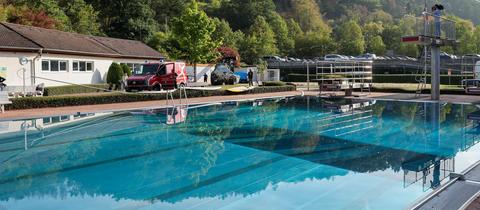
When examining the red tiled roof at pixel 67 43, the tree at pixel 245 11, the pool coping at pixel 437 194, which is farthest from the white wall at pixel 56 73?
the tree at pixel 245 11

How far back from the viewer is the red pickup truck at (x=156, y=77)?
79.7ft

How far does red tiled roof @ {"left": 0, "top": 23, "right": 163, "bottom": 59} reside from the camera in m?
25.1

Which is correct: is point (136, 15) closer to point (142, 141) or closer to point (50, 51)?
point (50, 51)

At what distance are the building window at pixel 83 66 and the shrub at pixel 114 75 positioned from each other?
4.24ft

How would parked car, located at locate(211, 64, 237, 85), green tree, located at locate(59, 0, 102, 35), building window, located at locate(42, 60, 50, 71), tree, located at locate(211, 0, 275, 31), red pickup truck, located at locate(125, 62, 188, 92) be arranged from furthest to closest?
tree, located at locate(211, 0, 275, 31) < green tree, located at locate(59, 0, 102, 35) < parked car, located at locate(211, 64, 237, 85) < building window, located at locate(42, 60, 50, 71) < red pickup truck, located at locate(125, 62, 188, 92)

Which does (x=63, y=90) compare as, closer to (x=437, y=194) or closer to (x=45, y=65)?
(x=45, y=65)

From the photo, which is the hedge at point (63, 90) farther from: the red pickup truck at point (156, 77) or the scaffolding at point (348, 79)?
the scaffolding at point (348, 79)

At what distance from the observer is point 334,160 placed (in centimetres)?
941

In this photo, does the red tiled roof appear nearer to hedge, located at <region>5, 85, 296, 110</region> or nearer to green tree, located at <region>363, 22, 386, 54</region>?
hedge, located at <region>5, 85, 296, 110</region>

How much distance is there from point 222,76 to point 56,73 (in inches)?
541

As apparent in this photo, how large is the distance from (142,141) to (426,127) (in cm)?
874

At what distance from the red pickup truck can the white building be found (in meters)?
4.48

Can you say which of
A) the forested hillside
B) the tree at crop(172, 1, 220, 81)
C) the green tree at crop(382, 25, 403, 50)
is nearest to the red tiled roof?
the tree at crop(172, 1, 220, 81)

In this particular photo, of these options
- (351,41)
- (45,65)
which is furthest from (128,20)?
(351,41)
